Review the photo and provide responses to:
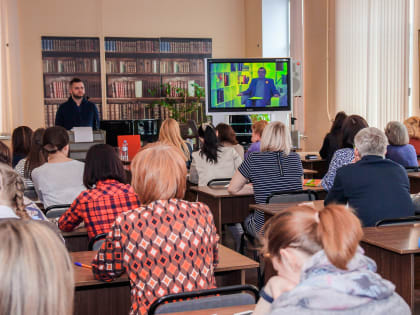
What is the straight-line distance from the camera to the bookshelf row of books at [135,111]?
10.4 m

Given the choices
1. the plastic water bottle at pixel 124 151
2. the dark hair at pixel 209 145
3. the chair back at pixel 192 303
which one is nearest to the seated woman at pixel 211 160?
the dark hair at pixel 209 145

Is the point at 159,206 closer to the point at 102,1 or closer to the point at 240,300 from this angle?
the point at 240,300

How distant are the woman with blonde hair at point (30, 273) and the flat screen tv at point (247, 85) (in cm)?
706

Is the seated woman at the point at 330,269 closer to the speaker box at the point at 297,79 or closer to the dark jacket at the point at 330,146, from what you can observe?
the dark jacket at the point at 330,146

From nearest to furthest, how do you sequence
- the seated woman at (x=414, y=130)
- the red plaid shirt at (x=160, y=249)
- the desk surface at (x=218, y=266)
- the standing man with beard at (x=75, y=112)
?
the red plaid shirt at (x=160, y=249) → the desk surface at (x=218, y=266) → the seated woman at (x=414, y=130) → the standing man with beard at (x=75, y=112)

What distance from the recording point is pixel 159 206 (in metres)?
2.29

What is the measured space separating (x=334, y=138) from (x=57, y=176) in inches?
160

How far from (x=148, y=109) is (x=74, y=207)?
24.2 feet

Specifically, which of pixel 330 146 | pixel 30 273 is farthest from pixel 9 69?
pixel 30 273

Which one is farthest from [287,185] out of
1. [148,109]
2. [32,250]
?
[148,109]

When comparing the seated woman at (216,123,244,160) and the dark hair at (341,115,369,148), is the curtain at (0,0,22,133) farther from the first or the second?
the dark hair at (341,115,369,148)

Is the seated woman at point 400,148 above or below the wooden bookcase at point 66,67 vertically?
below

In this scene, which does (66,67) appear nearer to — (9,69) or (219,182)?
(9,69)

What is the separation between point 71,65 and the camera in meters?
10.1
